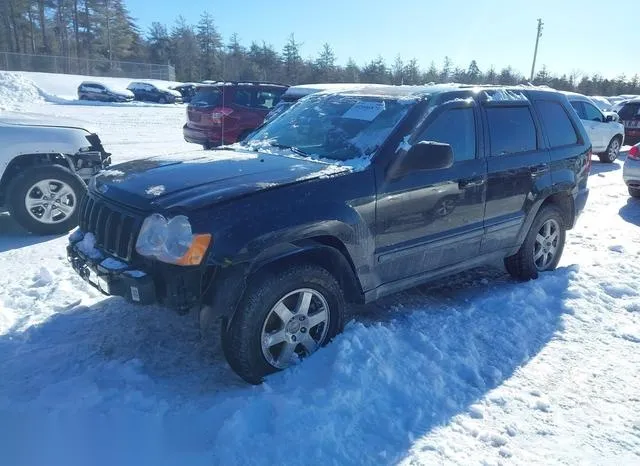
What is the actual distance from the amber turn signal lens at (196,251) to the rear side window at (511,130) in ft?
8.80

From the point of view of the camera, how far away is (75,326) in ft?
13.2

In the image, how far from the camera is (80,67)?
4659 cm

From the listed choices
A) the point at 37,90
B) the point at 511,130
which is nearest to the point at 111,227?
the point at 511,130

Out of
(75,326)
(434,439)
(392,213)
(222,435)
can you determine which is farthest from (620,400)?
(75,326)

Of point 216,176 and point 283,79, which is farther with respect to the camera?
point 283,79

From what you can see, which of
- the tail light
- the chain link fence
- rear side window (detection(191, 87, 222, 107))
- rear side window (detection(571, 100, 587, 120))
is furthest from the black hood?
the chain link fence

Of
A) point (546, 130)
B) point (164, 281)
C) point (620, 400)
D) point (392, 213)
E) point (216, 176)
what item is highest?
point (546, 130)

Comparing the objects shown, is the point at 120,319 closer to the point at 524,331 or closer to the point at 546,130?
the point at 524,331

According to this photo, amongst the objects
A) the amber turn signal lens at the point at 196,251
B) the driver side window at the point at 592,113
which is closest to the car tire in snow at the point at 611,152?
the driver side window at the point at 592,113

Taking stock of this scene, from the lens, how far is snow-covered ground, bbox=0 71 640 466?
9.12 feet

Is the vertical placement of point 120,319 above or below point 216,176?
below

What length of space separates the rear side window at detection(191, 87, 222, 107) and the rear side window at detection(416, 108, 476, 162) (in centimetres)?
845

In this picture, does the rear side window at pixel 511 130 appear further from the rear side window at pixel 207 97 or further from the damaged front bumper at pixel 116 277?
the rear side window at pixel 207 97

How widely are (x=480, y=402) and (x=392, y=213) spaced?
4.43ft
